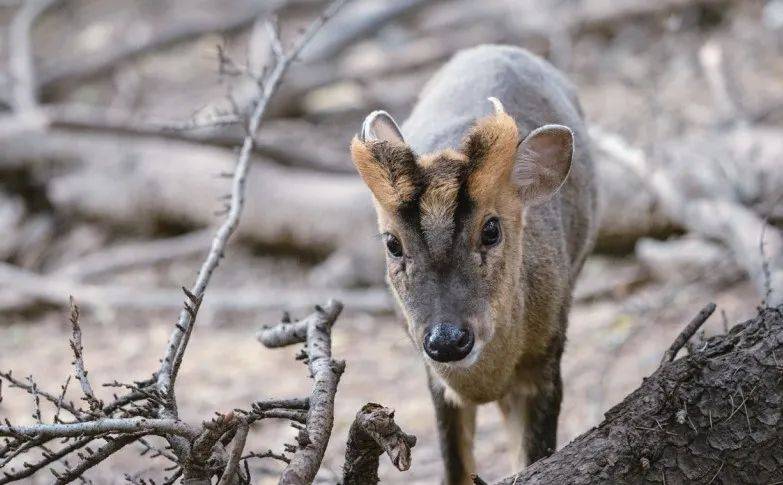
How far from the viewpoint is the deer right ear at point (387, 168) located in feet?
12.0

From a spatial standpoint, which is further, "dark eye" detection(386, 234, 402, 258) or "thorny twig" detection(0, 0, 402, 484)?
"dark eye" detection(386, 234, 402, 258)

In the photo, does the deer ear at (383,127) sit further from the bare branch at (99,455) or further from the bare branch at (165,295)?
the bare branch at (165,295)

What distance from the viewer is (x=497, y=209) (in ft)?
12.7

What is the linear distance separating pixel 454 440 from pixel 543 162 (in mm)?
1424

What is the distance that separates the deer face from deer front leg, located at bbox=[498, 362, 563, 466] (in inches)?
20.0

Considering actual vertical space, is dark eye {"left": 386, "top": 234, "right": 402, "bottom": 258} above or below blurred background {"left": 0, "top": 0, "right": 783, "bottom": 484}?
below

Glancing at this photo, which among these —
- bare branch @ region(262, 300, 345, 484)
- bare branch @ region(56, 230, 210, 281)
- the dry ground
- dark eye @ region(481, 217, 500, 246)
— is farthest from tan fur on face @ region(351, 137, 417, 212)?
bare branch @ region(56, 230, 210, 281)

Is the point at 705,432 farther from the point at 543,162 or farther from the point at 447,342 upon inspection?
the point at 543,162

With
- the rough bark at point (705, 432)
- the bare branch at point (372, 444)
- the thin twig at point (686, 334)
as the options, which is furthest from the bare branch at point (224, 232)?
the thin twig at point (686, 334)

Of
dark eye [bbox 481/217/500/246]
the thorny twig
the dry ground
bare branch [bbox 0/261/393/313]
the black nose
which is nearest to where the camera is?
the thorny twig

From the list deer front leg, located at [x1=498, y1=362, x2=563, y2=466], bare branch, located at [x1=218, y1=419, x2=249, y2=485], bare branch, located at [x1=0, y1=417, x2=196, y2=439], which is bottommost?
bare branch, located at [x1=218, y1=419, x2=249, y2=485]

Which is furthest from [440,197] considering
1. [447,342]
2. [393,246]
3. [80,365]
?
[80,365]

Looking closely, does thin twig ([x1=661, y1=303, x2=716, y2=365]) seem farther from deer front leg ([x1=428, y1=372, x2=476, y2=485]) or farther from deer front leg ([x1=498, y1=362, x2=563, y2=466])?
deer front leg ([x1=428, y1=372, x2=476, y2=485])

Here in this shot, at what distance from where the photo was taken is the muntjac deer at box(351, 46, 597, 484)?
142 inches
